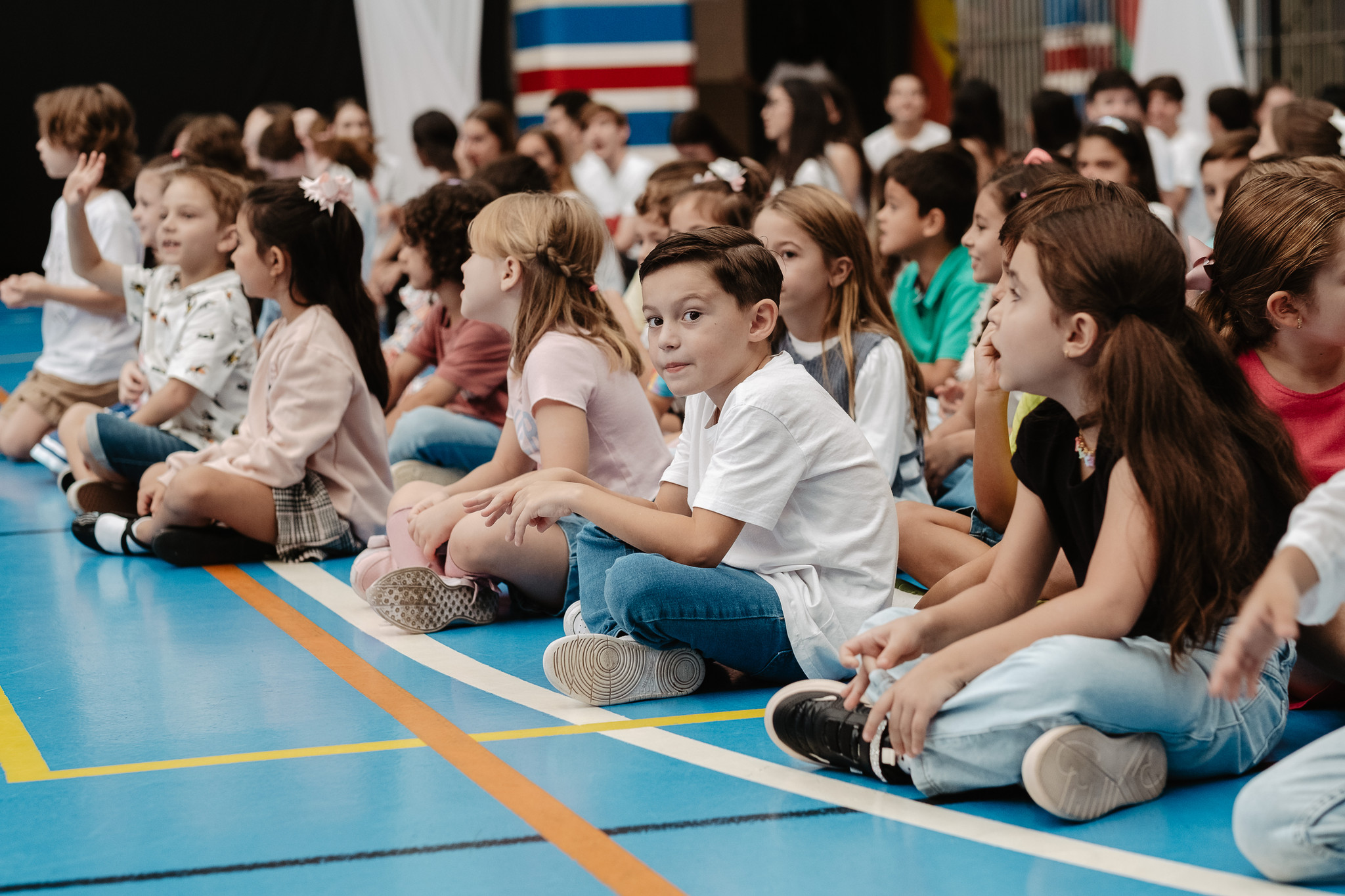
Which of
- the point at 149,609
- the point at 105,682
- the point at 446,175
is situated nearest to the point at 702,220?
the point at 149,609

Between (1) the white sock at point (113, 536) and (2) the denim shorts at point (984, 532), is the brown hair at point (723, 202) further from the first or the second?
(1) the white sock at point (113, 536)

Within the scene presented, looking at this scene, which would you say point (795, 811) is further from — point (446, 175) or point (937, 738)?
point (446, 175)

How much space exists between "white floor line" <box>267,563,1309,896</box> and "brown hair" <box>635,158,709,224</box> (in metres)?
1.73

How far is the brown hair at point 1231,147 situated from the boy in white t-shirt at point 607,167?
4.15m

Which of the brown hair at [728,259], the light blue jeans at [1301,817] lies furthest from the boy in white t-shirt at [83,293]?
the light blue jeans at [1301,817]

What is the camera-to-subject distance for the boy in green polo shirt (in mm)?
3828

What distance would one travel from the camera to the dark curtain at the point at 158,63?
11.5 metres

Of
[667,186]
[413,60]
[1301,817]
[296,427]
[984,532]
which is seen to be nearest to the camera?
[1301,817]

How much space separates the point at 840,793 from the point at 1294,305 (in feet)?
3.54

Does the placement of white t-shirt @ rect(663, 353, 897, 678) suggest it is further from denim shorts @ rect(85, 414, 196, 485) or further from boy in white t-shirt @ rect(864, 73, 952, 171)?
boy in white t-shirt @ rect(864, 73, 952, 171)

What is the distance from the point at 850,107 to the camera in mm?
8102

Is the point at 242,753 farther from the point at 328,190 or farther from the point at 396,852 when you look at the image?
the point at 328,190

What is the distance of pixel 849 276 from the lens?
10.1 ft

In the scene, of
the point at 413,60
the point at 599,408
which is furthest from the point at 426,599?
the point at 413,60
